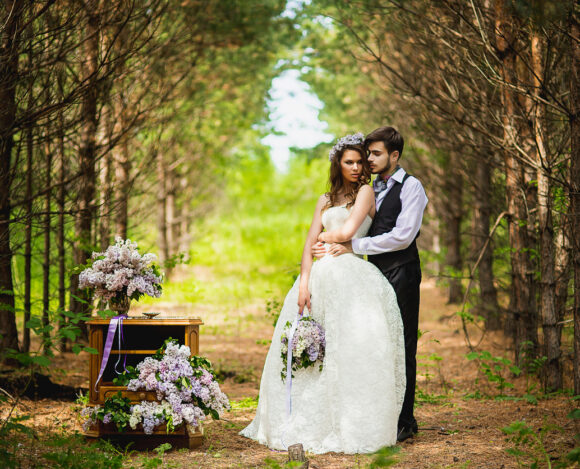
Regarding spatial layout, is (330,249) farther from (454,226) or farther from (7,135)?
(454,226)

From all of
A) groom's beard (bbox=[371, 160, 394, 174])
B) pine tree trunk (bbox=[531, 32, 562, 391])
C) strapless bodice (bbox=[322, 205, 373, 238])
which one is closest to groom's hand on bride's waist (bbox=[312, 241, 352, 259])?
strapless bodice (bbox=[322, 205, 373, 238])

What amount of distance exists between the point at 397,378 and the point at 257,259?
26.8 metres

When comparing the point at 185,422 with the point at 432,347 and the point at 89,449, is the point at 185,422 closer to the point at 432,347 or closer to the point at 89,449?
the point at 89,449

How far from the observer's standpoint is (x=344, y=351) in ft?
17.7

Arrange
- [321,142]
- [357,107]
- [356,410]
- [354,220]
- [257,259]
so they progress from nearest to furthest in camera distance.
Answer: [356,410], [354,220], [321,142], [357,107], [257,259]

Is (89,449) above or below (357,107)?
below

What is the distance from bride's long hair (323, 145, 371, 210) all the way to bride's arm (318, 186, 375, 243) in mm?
98

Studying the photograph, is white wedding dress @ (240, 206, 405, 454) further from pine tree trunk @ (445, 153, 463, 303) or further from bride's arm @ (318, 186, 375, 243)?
pine tree trunk @ (445, 153, 463, 303)

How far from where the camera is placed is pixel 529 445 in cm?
Result: 520

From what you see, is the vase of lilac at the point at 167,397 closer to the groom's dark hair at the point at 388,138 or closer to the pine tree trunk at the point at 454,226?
the groom's dark hair at the point at 388,138

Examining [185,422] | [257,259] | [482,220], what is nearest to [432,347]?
[482,220]

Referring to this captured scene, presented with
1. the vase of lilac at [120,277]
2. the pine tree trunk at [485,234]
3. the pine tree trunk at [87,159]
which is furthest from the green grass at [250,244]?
the pine tree trunk at [485,234]

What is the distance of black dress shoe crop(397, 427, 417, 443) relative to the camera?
559 cm

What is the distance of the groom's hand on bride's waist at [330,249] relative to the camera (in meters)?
5.71
